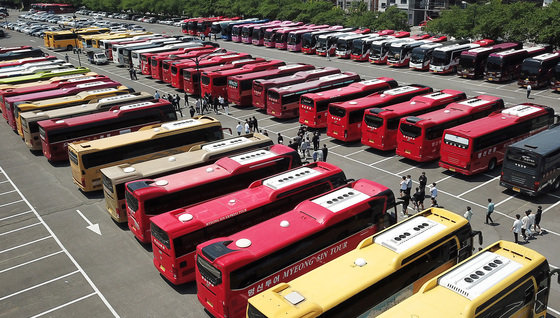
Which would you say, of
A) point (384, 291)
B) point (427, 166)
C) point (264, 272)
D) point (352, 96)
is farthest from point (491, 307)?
point (352, 96)

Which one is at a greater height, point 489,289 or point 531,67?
point 531,67

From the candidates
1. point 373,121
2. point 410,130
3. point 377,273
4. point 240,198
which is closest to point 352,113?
point 373,121

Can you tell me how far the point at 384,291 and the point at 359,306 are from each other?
41.9 inches

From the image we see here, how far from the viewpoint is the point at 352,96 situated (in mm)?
35906

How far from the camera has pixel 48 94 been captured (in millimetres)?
37906

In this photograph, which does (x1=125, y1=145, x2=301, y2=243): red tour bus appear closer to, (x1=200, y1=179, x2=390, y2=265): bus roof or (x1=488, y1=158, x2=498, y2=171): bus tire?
(x1=200, y1=179, x2=390, y2=265): bus roof

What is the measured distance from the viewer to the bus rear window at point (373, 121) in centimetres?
3009

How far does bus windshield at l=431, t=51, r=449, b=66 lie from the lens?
172ft

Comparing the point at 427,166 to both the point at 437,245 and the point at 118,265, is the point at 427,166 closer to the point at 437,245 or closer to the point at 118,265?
the point at 437,245

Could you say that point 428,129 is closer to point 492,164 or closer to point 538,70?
point 492,164

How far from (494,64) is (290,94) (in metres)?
24.5

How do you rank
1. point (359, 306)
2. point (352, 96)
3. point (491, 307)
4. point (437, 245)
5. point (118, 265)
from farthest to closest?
point (352, 96) < point (118, 265) < point (437, 245) < point (359, 306) < point (491, 307)

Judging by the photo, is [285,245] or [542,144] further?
[542,144]

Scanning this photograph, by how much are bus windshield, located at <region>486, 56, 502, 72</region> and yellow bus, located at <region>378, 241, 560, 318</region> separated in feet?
130
